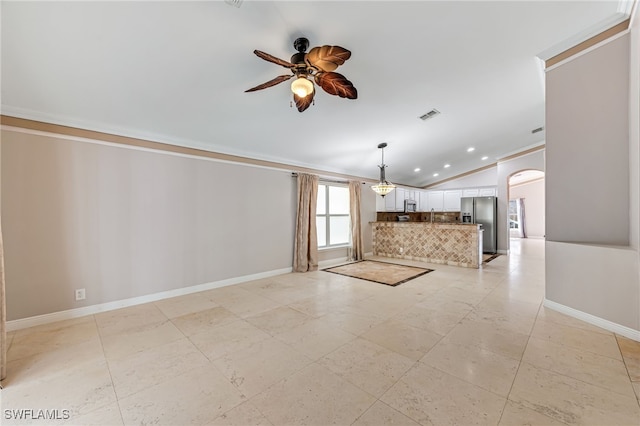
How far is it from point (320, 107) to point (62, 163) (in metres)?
Result: 3.32

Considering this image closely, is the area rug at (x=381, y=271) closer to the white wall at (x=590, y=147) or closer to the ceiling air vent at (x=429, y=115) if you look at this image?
the white wall at (x=590, y=147)

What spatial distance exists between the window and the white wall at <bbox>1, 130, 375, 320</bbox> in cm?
183

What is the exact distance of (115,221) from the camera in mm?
3357

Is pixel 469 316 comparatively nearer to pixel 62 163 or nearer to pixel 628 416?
pixel 628 416

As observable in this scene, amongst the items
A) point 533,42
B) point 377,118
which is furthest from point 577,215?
point 377,118

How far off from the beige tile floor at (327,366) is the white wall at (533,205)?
11.7 m

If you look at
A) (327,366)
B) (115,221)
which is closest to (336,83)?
(327,366)

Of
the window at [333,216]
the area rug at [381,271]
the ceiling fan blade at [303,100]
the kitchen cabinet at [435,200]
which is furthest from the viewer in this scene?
the kitchen cabinet at [435,200]

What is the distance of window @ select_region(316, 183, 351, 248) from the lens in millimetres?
6293

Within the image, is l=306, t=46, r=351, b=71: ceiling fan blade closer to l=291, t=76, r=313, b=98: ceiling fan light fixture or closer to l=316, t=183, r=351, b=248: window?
l=291, t=76, r=313, b=98: ceiling fan light fixture

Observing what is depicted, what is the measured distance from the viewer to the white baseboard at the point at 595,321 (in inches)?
96.7

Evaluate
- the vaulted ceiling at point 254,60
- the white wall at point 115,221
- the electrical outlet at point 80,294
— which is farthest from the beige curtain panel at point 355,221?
the electrical outlet at point 80,294

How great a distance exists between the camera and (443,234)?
6352 mm

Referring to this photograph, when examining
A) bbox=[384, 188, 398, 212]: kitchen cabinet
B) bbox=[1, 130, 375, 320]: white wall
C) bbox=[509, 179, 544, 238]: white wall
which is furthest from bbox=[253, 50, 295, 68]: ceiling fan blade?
bbox=[509, 179, 544, 238]: white wall
